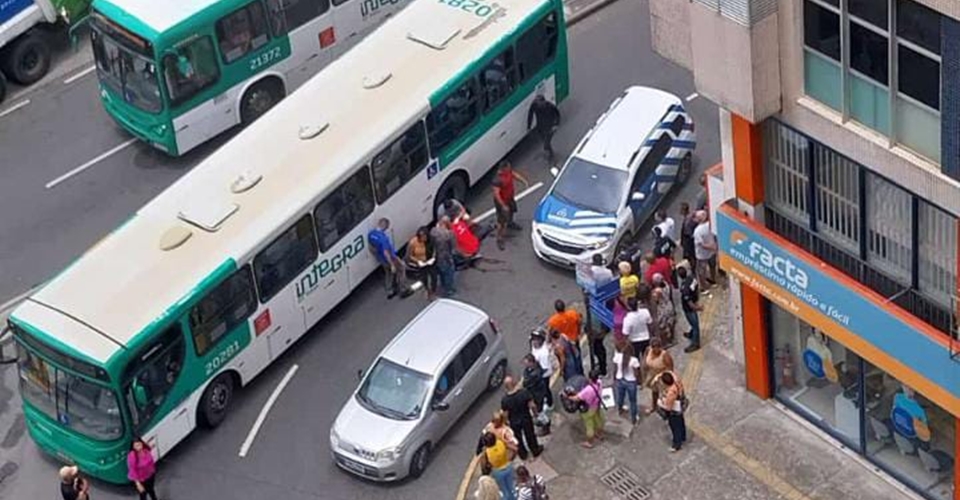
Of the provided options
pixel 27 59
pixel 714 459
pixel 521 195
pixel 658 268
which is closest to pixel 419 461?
pixel 714 459

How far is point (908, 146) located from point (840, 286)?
2831mm

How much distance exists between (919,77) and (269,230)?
1149 centimetres

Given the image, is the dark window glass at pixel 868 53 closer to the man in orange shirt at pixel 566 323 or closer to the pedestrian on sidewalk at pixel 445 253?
the man in orange shirt at pixel 566 323

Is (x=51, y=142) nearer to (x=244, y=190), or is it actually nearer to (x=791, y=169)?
(x=244, y=190)

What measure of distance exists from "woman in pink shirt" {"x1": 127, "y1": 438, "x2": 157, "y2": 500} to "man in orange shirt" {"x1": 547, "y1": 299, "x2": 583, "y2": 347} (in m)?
6.53

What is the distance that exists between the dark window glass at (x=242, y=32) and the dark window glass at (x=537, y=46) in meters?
5.52

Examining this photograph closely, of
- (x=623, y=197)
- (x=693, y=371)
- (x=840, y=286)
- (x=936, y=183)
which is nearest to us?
(x=936, y=183)

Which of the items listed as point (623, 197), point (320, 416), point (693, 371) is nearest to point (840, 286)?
point (693, 371)

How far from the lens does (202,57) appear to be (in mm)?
37094

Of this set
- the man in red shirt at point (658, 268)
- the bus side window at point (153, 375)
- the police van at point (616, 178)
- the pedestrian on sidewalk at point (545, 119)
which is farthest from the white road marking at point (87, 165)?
the man in red shirt at point (658, 268)

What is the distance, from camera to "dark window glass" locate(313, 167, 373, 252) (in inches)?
1260

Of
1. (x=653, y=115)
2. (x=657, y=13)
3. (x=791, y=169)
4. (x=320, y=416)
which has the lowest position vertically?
(x=320, y=416)

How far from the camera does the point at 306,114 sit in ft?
110

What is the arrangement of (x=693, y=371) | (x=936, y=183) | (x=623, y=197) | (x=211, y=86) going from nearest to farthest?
(x=936, y=183), (x=693, y=371), (x=623, y=197), (x=211, y=86)
